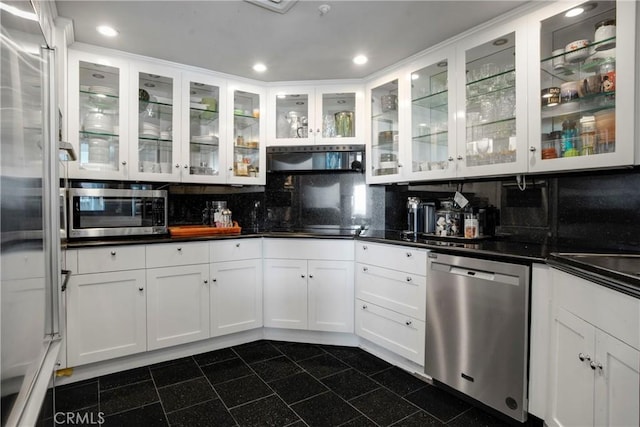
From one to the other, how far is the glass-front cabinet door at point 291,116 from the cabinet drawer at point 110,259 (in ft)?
4.88

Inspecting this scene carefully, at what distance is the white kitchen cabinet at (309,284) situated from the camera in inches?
105

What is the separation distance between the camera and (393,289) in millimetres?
2324

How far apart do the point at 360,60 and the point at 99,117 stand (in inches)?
78.5

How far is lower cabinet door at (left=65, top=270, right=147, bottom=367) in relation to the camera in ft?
6.86

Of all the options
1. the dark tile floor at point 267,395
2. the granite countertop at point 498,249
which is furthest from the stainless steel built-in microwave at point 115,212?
the dark tile floor at point 267,395

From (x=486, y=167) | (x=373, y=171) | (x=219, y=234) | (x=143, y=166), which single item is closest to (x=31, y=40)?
(x=143, y=166)

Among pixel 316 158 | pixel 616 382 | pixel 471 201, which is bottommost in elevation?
pixel 616 382

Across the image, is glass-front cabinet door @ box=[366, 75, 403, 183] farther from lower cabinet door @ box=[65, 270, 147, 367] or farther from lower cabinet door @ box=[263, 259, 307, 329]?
lower cabinet door @ box=[65, 270, 147, 367]

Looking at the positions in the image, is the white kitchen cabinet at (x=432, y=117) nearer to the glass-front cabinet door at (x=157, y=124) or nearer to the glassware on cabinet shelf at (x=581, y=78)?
the glassware on cabinet shelf at (x=581, y=78)

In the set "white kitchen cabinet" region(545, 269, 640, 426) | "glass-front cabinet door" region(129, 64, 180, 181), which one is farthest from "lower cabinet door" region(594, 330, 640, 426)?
"glass-front cabinet door" region(129, 64, 180, 181)

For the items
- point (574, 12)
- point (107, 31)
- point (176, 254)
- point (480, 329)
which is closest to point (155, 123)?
point (107, 31)

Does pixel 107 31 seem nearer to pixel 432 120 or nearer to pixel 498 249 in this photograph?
pixel 432 120

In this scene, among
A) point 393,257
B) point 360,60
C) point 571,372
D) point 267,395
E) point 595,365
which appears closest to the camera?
point 595,365

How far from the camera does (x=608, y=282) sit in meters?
1.16
